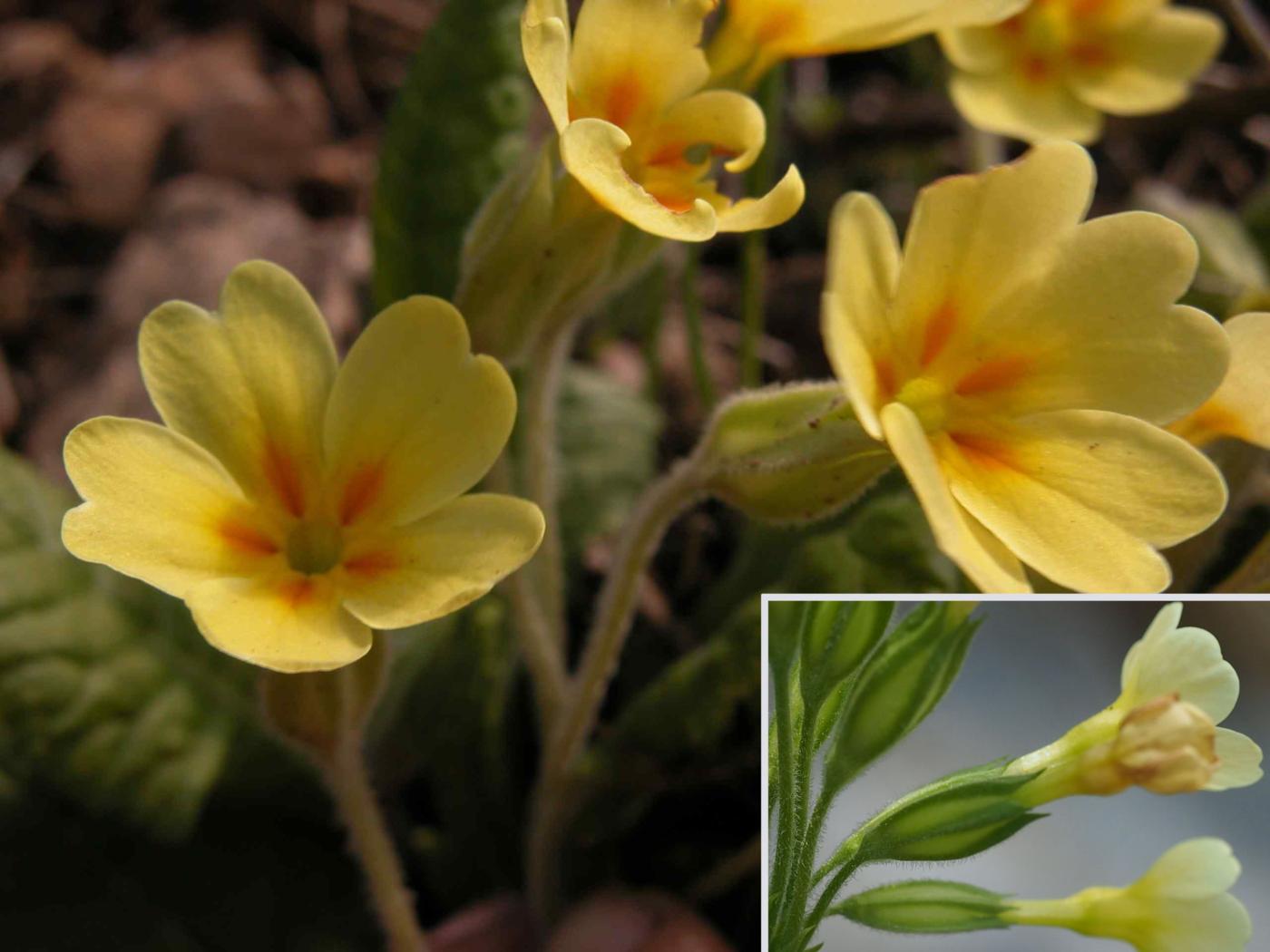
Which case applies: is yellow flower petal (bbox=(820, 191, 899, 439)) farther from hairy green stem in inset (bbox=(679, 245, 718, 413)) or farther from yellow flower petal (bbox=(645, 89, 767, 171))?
hairy green stem in inset (bbox=(679, 245, 718, 413))

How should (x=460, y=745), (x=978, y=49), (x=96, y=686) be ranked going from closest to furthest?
(x=96, y=686) < (x=460, y=745) < (x=978, y=49)

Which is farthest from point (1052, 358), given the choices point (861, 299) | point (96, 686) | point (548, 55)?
point (96, 686)

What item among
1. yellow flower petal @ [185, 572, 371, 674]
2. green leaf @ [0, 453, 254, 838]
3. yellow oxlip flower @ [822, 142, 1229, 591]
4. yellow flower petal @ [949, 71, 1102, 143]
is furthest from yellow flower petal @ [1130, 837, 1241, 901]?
yellow flower petal @ [949, 71, 1102, 143]

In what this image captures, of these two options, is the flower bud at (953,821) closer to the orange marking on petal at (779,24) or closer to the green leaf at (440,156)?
the orange marking on petal at (779,24)

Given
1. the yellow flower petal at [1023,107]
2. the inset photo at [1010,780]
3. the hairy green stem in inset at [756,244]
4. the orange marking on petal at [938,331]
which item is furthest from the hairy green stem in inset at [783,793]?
the yellow flower petal at [1023,107]

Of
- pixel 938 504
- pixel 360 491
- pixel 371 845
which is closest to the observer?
pixel 938 504

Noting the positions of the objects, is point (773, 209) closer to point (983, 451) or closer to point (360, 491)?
point (983, 451)

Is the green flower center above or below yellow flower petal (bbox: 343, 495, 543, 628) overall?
below
